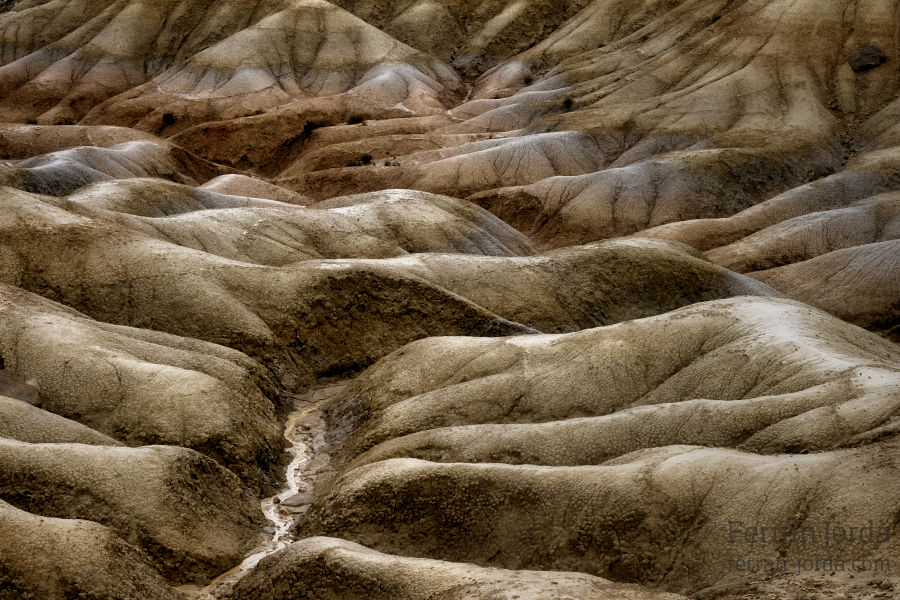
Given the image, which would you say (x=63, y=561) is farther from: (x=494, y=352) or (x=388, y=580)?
(x=494, y=352)

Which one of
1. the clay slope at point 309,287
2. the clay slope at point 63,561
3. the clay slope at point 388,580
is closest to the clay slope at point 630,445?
the clay slope at point 388,580

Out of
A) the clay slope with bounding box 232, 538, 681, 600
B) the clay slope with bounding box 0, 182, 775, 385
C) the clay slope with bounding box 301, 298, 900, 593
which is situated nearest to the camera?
the clay slope with bounding box 232, 538, 681, 600

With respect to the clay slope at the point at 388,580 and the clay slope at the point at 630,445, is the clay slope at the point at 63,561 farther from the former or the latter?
the clay slope at the point at 630,445

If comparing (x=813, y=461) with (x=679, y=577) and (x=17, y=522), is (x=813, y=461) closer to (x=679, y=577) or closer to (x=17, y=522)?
(x=679, y=577)

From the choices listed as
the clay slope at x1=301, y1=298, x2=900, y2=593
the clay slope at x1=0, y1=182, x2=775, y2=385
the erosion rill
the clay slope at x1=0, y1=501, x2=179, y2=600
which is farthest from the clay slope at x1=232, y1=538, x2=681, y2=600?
the clay slope at x1=0, y1=182, x2=775, y2=385

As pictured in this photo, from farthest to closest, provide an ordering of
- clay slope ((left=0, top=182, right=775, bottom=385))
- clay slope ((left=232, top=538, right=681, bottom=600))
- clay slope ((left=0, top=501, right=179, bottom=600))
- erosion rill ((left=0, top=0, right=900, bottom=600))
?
clay slope ((left=0, top=182, right=775, bottom=385)), erosion rill ((left=0, top=0, right=900, bottom=600)), clay slope ((left=0, top=501, right=179, bottom=600)), clay slope ((left=232, top=538, right=681, bottom=600))

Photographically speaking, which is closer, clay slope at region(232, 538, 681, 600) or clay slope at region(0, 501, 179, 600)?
clay slope at region(232, 538, 681, 600)

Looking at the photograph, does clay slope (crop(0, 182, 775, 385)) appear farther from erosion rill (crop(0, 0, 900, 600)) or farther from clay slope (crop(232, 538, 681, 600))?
clay slope (crop(232, 538, 681, 600))
